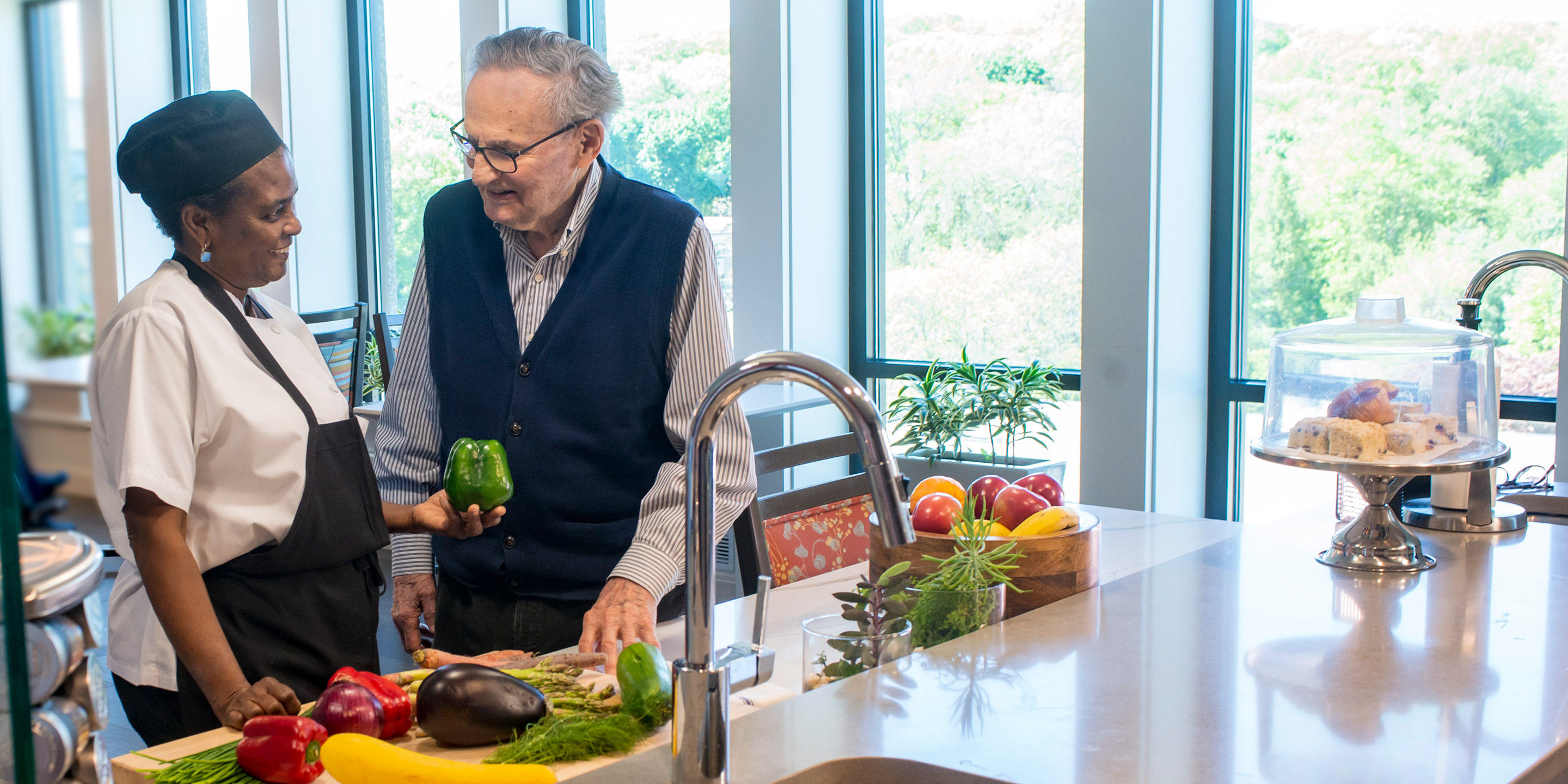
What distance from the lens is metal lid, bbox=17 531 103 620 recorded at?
278 mm

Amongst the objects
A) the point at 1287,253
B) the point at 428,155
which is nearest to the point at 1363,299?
the point at 1287,253

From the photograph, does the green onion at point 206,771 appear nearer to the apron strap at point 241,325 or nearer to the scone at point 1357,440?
the apron strap at point 241,325

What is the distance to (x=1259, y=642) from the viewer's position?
4.51ft

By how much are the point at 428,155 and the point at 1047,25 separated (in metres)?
3.25

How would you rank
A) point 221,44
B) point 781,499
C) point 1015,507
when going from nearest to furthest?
point 1015,507 < point 781,499 < point 221,44

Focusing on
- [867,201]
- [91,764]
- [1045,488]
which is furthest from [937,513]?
[867,201]

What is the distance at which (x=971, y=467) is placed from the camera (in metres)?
3.88

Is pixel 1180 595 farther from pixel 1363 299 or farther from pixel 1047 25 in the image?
pixel 1047 25

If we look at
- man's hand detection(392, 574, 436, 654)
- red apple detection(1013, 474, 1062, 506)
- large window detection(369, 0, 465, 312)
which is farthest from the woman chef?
large window detection(369, 0, 465, 312)

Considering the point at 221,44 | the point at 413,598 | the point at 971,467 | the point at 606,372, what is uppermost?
the point at 221,44

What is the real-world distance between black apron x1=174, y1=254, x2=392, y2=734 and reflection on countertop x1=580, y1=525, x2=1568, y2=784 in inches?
25.6

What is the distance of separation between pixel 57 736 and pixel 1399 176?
3.83 m

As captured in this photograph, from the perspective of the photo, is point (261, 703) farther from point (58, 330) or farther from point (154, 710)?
point (58, 330)

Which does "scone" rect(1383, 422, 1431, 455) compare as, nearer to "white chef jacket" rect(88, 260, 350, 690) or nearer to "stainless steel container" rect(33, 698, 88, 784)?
"white chef jacket" rect(88, 260, 350, 690)
